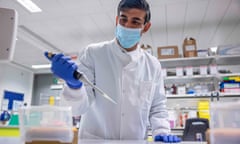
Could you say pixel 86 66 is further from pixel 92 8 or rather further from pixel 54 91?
pixel 54 91

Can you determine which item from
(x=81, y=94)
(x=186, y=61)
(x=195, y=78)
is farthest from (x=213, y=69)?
(x=81, y=94)

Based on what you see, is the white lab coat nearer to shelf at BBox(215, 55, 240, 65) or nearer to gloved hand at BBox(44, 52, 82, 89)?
gloved hand at BBox(44, 52, 82, 89)

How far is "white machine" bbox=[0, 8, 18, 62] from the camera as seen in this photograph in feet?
3.15

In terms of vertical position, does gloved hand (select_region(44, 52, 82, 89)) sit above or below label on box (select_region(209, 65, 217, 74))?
below

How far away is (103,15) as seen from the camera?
3.47 meters

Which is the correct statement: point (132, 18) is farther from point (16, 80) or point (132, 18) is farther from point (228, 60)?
point (16, 80)

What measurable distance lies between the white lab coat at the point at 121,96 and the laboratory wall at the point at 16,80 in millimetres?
5257

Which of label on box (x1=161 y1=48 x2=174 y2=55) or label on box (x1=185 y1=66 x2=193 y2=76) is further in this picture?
label on box (x1=161 y1=48 x2=174 y2=55)

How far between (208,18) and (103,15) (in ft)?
6.00

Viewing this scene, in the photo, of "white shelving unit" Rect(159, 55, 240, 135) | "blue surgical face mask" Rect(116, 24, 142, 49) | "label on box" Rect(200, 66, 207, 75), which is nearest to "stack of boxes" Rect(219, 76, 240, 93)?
"white shelving unit" Rect(159, 55, 240, 135)

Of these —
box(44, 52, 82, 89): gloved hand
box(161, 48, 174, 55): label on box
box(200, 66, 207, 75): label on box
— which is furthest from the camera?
box(161, 48, 174, 55): label on box

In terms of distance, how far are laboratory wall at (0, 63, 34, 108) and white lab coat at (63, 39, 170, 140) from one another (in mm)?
5257

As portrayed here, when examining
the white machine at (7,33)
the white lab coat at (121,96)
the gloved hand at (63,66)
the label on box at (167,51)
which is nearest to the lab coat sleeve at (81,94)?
the white lab coat at (121,96)

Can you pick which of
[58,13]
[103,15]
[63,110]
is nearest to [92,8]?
[103,15]
